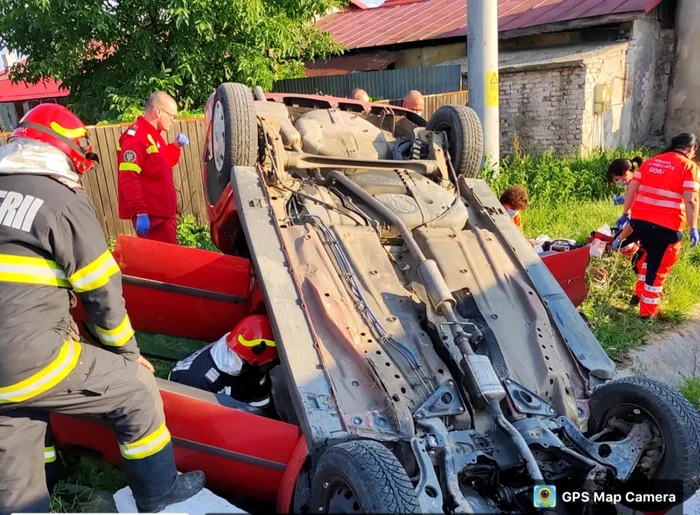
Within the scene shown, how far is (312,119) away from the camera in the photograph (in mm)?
4266

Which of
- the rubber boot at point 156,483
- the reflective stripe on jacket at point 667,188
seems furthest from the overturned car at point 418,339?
the reflective stripe on jacket at point 667,188

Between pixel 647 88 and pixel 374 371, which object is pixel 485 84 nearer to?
pixel 374 371

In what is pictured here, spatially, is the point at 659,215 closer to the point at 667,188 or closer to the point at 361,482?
the point at 667,188

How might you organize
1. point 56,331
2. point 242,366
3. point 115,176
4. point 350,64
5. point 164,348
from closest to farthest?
1. point 56,331
2. point 242,366
3. point 164,348
4. point 115,176
5. point 350,64

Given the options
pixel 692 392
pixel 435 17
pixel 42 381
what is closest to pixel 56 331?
pixel 42 381

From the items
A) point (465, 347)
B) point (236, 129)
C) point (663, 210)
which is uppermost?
point (236, 129)

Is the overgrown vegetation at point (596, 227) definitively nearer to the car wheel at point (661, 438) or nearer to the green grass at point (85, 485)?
the car wheel at point (661, 438)

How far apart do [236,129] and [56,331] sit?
1.79 metres

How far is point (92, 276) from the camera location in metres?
2.13

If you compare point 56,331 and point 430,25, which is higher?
point 430,25

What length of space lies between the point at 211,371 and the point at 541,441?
1.52 m

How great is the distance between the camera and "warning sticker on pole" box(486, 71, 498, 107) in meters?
6.39

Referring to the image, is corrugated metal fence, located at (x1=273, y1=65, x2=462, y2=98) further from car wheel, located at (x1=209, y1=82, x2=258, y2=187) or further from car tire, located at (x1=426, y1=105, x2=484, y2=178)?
car wheel, located at (x1=209, y1=82, x2=258, y2=187)

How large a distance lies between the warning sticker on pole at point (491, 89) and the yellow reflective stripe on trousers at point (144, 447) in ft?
17.1
